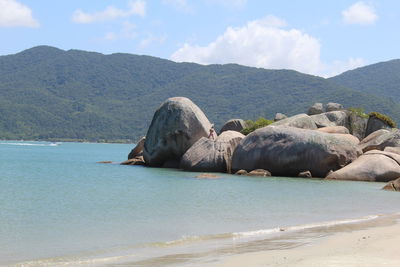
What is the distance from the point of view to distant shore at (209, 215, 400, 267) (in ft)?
26.6

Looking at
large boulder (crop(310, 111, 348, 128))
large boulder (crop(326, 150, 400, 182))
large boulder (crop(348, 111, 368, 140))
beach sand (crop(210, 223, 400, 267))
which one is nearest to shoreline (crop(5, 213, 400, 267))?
beach sand (crop(210, 223, 400, 267))

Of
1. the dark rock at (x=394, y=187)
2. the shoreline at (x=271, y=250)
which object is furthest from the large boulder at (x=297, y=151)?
the shoreline at (x=271, y=250)

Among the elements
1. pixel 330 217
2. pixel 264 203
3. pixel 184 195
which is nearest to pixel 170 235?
pixel 330 217

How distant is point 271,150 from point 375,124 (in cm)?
1601

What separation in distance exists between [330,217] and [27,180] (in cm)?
1493

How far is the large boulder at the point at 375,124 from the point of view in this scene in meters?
40.5

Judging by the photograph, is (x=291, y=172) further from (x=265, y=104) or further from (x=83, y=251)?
(x=265, y=104)

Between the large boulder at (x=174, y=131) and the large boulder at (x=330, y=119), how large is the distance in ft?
28.7

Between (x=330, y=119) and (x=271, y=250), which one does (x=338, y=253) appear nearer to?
(x=271, y=250)

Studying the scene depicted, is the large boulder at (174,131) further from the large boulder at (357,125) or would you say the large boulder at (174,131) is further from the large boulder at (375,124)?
the large boulder at (375,124)

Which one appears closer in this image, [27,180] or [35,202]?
[35,202]

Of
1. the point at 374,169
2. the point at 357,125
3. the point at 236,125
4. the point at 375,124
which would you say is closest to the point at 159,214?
the point at 374,169

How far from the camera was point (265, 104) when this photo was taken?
570ft

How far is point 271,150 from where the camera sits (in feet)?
90.4
